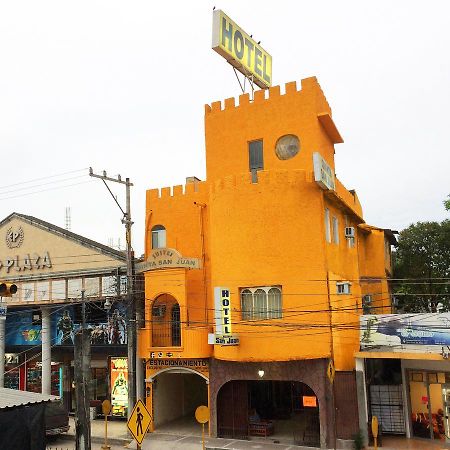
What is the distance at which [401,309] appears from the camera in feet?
136

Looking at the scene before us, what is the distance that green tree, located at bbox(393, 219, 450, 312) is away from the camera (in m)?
39.6

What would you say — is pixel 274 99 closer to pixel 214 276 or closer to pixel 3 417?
pixel 214 276

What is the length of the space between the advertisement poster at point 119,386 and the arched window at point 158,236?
660 centimetres

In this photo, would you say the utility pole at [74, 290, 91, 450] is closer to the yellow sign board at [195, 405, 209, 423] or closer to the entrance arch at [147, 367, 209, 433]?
the yellow sign board at [195, 405, 209, 423]

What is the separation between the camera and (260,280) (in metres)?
24.1

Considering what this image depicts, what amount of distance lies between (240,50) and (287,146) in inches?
279

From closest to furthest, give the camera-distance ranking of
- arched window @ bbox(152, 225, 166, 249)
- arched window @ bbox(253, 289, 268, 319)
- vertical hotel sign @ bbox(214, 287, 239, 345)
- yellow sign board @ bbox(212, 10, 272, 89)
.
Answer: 1. vertical hotel sign @ bbox(214, 287, 239, 345)
2. arched window @ bbox(253, 289, 268, 319)
3. yellow sign board @ bbox(212, 10, 272, 89)
4. arched window @ bbox(152, 225, 166, 249)

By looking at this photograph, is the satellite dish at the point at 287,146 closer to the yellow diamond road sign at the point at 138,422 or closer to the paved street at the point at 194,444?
the paved street at the point at 194,444

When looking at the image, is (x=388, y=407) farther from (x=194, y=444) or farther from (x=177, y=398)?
(x=177, y=398)

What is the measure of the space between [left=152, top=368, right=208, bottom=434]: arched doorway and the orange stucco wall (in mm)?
2294

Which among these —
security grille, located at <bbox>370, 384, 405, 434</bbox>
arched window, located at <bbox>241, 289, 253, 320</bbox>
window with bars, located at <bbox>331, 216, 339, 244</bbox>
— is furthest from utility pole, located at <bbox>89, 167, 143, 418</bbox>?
security grille, located at <bbox>370, 384, 405, 434</bbox>

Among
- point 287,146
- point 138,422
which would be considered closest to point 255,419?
point 138,422

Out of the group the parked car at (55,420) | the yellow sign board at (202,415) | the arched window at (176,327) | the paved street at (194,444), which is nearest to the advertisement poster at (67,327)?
the arched window at (176,327)

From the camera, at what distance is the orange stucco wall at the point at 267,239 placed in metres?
23.5
